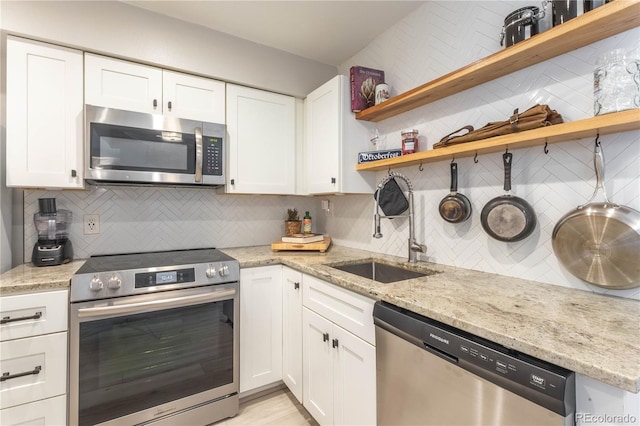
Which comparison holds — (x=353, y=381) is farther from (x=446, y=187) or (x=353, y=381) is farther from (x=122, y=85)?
(x=122, y=85)

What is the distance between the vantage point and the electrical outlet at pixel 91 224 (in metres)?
1.95

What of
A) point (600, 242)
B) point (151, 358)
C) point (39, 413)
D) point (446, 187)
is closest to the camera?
point (600, 242)

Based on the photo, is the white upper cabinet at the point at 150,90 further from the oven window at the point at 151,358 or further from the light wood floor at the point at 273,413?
the light wood floor at the point at 273,413

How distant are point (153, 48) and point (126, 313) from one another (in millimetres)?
1598

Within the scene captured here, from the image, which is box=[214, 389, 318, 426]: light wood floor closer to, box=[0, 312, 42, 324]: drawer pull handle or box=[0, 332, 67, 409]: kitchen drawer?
box=[0, 332, 67, 409]: kitchen drawer

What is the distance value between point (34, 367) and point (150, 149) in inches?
48.3

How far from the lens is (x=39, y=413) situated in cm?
135

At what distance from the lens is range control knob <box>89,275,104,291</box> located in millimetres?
1428

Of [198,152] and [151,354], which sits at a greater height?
[198,152]

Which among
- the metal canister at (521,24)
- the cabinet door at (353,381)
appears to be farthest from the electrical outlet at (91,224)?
the metal canister at (521,24)

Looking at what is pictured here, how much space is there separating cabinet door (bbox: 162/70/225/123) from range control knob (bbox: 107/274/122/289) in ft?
3.57

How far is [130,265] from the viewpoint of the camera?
1638 mm

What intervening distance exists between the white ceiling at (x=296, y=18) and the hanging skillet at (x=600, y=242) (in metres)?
1.51

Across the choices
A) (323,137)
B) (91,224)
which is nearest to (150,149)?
(91,224)
